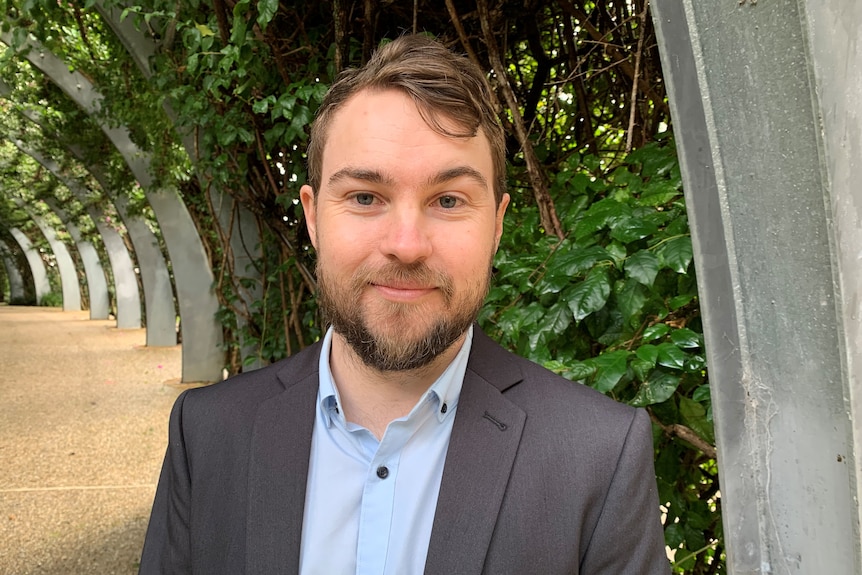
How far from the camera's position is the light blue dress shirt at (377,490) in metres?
1.21

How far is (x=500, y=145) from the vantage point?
1396 millimetres

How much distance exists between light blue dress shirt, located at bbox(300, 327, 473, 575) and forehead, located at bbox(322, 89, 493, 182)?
414mm

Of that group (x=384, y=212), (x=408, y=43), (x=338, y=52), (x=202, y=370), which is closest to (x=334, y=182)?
(x=384, y=212)

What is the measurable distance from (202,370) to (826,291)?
8.82 metres

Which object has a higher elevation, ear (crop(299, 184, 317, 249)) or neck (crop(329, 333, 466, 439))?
ear (crop(299, 184, 317, 249))

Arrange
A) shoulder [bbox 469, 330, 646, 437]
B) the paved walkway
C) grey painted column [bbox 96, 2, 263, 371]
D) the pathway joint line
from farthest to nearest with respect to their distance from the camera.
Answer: the pathway joint line
grey painted column [bbox 96, 2, 263, 371]
the paved walkway
shoulder [bbox 469, 330, 646, 437]

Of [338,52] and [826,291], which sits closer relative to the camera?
[826,291]

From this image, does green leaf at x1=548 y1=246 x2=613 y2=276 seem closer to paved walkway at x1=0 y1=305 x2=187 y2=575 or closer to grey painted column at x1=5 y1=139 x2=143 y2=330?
paved walkway at x1=0 y1=305 x2=187 y2=575

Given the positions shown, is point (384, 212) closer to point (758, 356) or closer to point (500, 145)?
point (500, 145)

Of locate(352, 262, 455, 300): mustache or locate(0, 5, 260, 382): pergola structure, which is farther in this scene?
locate(0, 5, 260, 382): pergola structure

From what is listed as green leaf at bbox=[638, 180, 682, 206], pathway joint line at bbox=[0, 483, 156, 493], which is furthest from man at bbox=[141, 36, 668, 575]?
pathway joint line at bbox=[0, 483, 156, 493]

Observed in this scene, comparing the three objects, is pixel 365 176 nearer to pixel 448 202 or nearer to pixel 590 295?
pixel 448 202

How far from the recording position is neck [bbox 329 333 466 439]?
1.34 metres

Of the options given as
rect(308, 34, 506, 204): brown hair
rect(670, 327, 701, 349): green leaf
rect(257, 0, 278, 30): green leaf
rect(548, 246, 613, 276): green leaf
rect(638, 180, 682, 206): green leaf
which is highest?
rect(257, 0, 278, 30): green leaf
